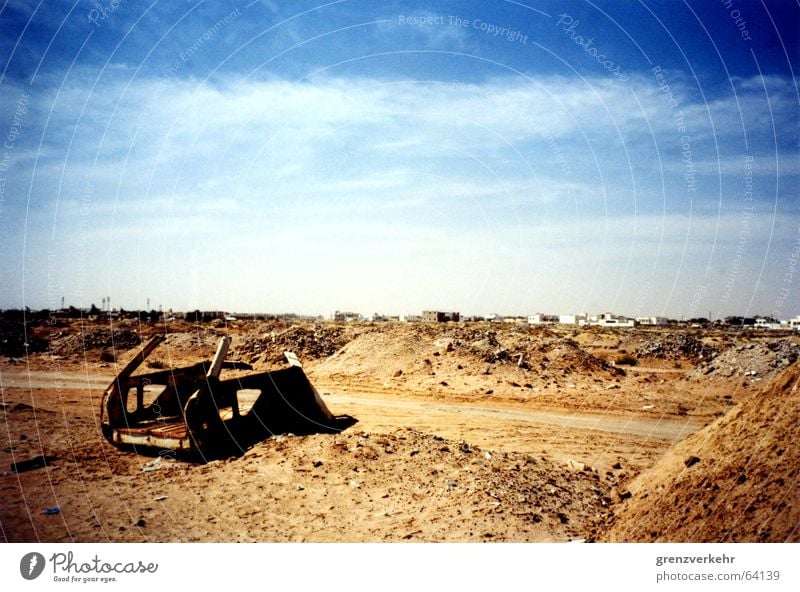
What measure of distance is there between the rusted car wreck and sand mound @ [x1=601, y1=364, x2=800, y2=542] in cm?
693

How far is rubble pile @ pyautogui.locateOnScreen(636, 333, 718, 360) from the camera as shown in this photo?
32688mm

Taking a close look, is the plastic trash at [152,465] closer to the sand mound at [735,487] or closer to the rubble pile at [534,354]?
the sand mound at [735,487]

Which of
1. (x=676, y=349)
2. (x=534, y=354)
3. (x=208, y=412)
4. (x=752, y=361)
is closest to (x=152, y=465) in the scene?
(x=208, y=412)

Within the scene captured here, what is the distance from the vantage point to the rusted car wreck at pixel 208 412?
8755 millimetres

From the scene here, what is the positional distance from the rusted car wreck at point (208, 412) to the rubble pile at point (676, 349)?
29222 millimetres

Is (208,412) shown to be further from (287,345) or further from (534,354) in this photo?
(287,345)

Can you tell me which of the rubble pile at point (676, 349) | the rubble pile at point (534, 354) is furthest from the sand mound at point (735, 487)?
the rubble pile at point (676, 349)

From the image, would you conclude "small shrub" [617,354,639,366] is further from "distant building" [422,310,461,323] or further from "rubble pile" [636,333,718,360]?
"distant building" [422,310,461,323]

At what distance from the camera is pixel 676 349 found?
3366cm

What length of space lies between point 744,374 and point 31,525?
24.8m

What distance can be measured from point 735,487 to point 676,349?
3232 centimetres

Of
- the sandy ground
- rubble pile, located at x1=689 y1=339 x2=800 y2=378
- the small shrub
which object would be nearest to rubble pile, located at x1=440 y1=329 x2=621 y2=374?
the sandy ground

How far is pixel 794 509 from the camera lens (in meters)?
5.23

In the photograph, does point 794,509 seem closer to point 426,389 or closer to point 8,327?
point 426,389
